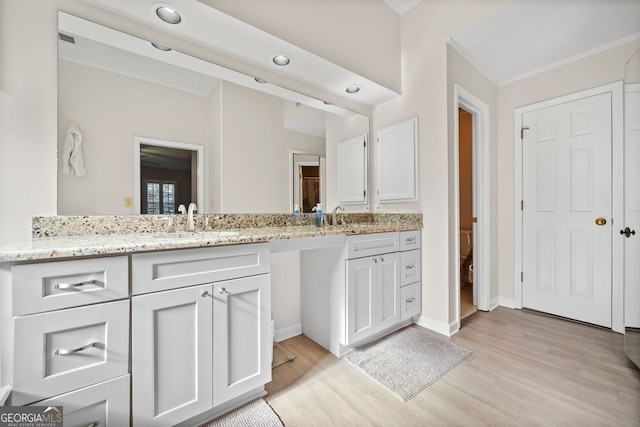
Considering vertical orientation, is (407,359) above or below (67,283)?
below

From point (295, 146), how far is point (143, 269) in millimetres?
1458

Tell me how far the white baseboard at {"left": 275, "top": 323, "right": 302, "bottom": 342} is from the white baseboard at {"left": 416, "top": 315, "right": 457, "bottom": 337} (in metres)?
1.10

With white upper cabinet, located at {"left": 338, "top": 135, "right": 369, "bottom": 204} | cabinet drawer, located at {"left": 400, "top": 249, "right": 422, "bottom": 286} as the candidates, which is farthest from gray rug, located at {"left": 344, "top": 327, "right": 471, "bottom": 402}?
white upper cabinet, located at {"left": 338, "top": 135, "right": 369, "bottom": 204}

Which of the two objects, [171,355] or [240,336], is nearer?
[171,355]

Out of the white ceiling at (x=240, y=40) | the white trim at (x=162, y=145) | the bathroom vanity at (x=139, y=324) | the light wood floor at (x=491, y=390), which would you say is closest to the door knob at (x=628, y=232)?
the light wood floor at (x=491, y=390)

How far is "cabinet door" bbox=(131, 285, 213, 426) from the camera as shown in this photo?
1.01 metres

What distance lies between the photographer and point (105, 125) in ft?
4.49

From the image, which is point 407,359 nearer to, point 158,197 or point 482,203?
point 482,203

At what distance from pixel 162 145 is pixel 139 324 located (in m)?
1.03

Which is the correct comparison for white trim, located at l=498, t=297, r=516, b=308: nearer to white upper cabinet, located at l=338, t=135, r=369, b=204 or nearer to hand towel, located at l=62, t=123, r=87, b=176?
white upper cabinet, located at l=338, t=135, r=369, b=204

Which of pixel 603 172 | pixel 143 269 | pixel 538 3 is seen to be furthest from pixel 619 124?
pixel 143 269

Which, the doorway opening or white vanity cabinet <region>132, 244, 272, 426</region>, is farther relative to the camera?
the doorway opening

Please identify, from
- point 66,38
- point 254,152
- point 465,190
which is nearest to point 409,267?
point 254,152

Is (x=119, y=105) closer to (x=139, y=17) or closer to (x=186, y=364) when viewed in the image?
(x=139, y=17)
